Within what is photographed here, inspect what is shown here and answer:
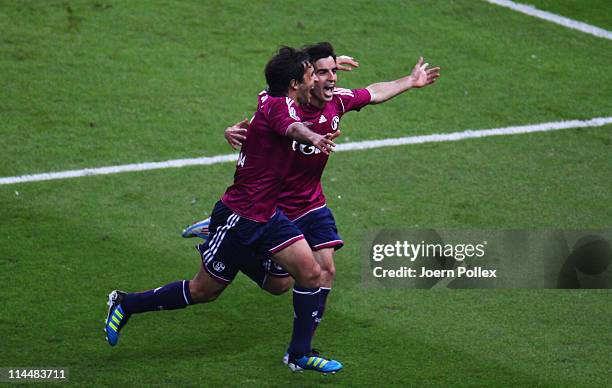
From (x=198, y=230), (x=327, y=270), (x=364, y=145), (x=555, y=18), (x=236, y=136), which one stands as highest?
(x=236, y=136)

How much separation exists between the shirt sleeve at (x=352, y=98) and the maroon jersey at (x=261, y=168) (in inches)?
32.0

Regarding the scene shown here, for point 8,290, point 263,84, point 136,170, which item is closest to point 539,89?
point 263,84

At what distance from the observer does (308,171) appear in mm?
9195

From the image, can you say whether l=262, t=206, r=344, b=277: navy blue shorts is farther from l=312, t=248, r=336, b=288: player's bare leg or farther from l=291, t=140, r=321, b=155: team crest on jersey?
l=291, t=140, r=321, b=155: team crest on jersey

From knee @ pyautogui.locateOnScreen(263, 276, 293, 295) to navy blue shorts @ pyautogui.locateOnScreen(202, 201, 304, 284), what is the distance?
0.32 meters

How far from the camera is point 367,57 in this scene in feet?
A: 48.0

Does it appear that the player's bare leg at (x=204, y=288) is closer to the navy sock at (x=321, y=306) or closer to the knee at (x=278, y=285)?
the knee at (x=278, y=285)

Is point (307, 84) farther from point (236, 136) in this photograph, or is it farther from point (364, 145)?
point (364, 145)

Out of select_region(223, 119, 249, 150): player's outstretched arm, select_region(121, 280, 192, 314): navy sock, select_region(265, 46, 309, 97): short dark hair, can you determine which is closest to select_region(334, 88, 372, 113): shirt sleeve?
select_region(265, 46, 309, 97): short dark hair

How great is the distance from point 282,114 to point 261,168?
50 centimetres

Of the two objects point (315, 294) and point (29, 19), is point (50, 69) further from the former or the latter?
point (315, 294)

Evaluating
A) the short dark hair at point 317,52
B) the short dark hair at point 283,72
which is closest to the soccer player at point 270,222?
the short dark hair at point 283,72

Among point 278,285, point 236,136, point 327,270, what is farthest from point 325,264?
point 236,136

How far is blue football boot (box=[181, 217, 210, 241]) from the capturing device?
10.4m
